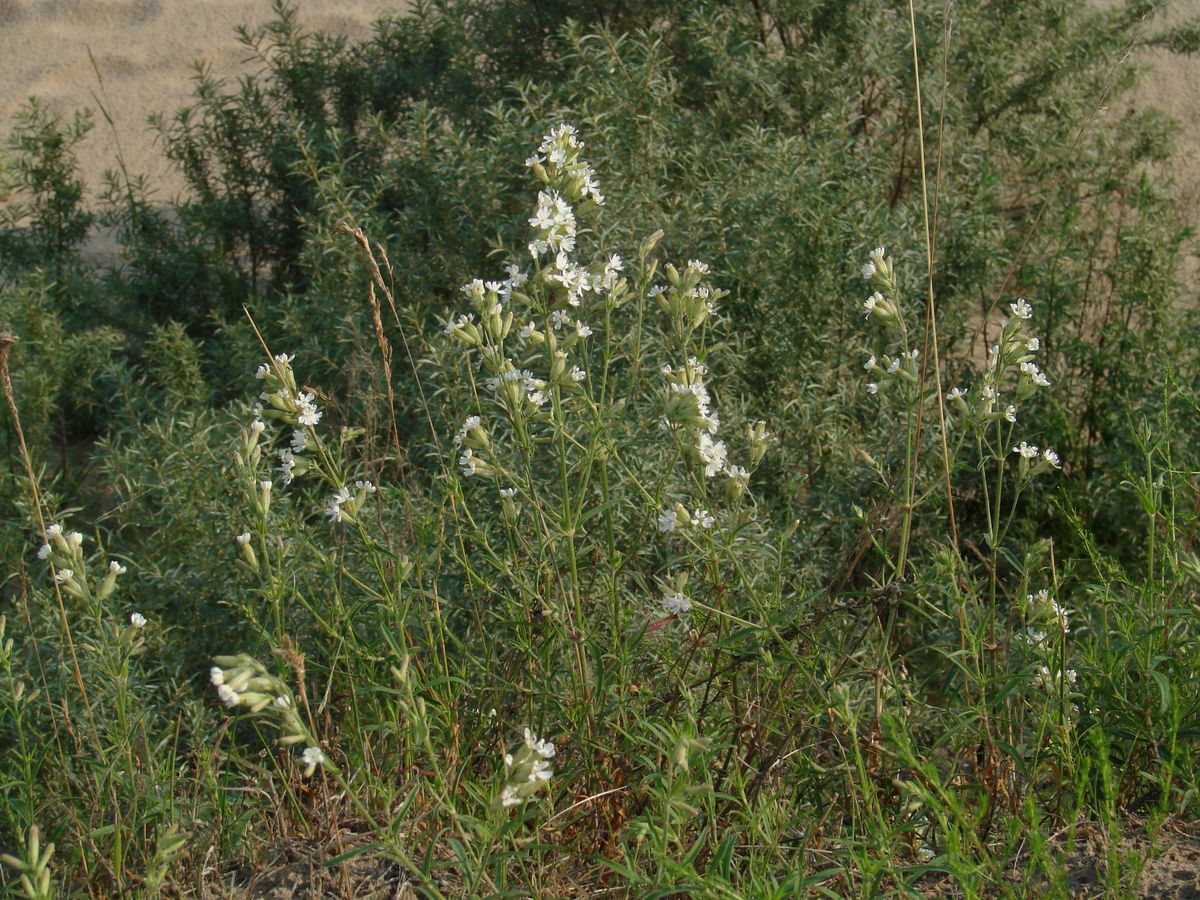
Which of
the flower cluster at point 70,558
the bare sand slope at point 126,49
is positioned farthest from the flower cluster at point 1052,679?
the bare sand slope at point 126,49

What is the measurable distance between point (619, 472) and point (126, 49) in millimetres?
5979

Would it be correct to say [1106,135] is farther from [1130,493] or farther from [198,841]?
[198,841]

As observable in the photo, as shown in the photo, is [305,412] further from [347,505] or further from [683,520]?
[683,520]

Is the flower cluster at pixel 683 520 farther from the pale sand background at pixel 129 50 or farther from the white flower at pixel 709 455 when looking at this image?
the pale sand background at pixel 129 50

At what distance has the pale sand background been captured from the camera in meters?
6.97

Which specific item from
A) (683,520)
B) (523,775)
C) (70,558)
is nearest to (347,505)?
(70,558)

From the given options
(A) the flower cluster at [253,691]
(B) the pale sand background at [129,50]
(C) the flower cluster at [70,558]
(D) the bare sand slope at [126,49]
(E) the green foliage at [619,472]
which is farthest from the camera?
(D) the bare sand slope at [126,49]

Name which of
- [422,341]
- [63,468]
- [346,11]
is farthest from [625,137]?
[346,11]

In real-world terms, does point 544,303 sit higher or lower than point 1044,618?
higher

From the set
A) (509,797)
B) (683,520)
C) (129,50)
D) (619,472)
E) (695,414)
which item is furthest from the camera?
(129,50)

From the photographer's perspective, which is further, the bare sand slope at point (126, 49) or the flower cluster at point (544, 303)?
the bare sand slope at point (126, 49)

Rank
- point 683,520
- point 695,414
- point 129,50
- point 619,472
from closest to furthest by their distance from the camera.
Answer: point 695,414 → point 683,520 → point 619,472 → point 129,50

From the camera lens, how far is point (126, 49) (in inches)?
303

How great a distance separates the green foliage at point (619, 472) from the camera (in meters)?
2.12
